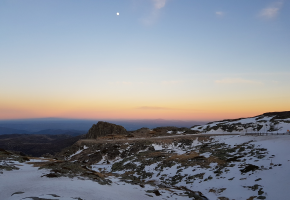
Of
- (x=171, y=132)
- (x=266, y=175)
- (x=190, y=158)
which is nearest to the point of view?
(x=266, y=175)

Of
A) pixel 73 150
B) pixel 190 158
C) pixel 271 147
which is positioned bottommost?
pixel 73 150

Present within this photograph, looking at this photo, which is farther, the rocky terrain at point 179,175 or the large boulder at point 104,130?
the large boulder at point 104,130

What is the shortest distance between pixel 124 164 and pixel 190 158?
13.8 metres

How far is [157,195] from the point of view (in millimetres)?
16156

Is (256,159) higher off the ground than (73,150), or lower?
higher

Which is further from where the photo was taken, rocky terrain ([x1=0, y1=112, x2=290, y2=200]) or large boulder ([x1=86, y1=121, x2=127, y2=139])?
large boulder ([x1=86, y1=121, x2=127, y2=139])

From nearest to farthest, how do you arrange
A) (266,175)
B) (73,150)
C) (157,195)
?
1. (157,195)
2. (266,175)
3. (73,150)

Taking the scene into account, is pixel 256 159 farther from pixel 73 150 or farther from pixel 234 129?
pixel 73 150

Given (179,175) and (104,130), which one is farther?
(104,130)

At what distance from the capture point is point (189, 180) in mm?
23281

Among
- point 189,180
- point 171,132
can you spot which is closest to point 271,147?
point 189,180

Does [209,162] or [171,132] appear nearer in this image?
[209,162]

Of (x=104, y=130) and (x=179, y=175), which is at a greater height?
(x=104, y=130)

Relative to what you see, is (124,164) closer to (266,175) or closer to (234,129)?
(266,175)
